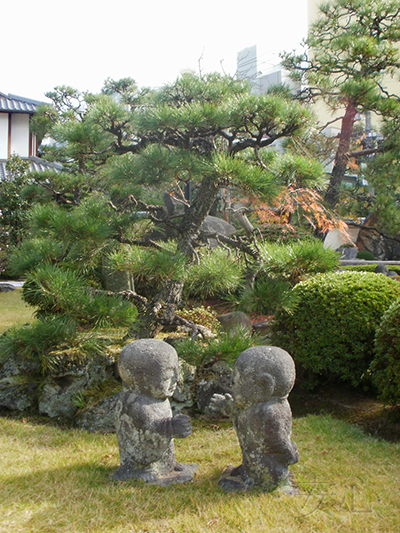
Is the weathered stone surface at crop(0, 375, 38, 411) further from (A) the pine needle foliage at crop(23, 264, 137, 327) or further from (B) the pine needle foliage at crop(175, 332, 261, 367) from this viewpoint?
(B) the pine needle foliage at crop(175, 332, 261, 367)

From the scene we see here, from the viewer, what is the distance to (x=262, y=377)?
237 centimetres

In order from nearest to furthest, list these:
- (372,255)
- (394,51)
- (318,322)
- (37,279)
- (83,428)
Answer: (37,279), (83,428), (318,322), (394,51), (372,255)

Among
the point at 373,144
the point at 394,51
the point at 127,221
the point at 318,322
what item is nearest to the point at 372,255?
the point at 373,144

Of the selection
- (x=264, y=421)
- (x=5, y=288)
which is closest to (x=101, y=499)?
(x=264, y=421)

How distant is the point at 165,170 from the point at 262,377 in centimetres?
177

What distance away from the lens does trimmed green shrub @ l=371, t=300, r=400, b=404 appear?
131 inches

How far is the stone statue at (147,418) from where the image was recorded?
2.49 metres

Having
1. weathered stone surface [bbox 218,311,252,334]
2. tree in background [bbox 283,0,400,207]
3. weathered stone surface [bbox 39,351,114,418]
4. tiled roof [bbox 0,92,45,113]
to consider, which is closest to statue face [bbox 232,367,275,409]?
weathered stone surface [bbox 39,351,114,418]

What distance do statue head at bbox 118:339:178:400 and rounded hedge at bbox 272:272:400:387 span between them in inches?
63.4

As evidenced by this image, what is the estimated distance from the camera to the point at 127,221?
12.1 ft

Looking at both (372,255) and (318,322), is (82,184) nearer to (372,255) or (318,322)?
(318,322)

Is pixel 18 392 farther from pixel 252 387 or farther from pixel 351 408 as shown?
pixel 351 408

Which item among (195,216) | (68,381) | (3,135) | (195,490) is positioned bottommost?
(195,490)

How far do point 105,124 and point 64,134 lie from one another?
37 centimetres
